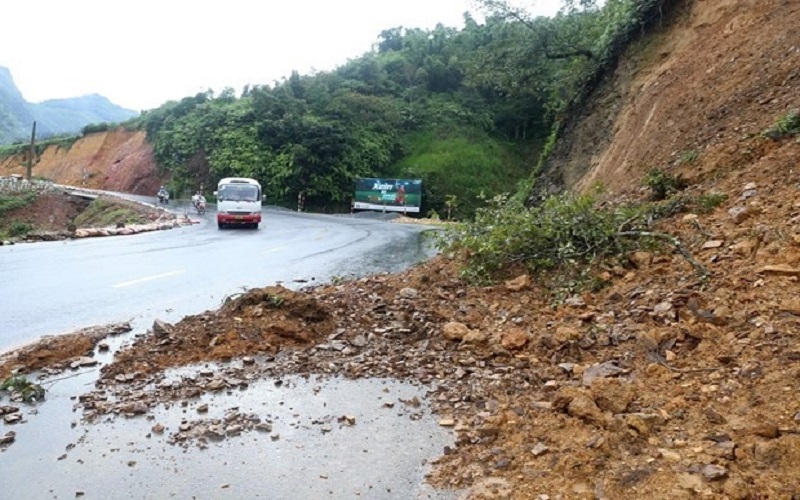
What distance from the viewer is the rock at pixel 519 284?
6473mm

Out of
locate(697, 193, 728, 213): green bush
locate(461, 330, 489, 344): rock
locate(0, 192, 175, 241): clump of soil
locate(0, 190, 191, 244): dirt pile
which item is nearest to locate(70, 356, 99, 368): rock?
locate(461, 330, 489, 344): rock

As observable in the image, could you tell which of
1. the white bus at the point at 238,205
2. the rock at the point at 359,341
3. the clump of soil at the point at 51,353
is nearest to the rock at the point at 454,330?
the rock at the point at 359,341

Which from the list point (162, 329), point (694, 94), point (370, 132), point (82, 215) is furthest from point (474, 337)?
point (370, 132)

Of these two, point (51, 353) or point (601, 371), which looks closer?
point (601, 371)

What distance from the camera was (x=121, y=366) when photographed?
5195 millimetres

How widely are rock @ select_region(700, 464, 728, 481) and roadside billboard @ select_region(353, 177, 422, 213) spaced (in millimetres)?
33591

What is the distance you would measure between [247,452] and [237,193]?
68.4 ft

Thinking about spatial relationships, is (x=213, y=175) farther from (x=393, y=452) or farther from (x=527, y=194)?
(x=393, y=452)

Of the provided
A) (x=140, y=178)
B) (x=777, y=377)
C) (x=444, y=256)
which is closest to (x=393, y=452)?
(x=777, y=377)

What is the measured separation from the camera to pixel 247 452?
380 centimetres

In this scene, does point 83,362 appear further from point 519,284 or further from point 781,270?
point 781,270

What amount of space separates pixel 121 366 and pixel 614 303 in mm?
4614

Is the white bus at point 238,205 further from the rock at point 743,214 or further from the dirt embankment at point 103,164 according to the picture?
the dirt embankment at point 103,164

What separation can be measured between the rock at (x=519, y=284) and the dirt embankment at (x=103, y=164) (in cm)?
4807
